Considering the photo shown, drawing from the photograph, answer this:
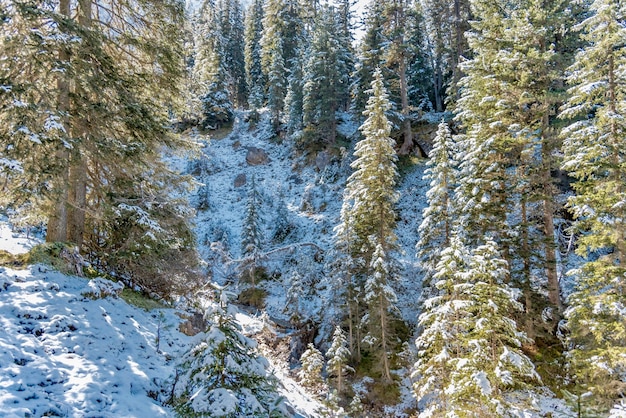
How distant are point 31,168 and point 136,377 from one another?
4845mm

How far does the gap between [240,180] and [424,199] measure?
21.2 m

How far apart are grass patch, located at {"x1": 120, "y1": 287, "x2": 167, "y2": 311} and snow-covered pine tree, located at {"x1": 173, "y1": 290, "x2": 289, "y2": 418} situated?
512 cm

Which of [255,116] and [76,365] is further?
[255,116]

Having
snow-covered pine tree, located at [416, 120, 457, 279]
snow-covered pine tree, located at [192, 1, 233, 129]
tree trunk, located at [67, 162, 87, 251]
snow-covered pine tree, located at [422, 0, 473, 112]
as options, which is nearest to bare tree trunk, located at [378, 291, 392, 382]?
snow-covered pine tree, located at [416, 120, 457, 279]

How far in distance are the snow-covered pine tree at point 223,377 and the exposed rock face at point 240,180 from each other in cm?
3739

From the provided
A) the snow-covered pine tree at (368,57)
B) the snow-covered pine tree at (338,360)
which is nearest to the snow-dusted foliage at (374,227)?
the snow-covered pine tree at (338,360)

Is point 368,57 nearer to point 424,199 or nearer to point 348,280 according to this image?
point 424,199

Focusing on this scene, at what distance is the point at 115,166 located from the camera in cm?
988

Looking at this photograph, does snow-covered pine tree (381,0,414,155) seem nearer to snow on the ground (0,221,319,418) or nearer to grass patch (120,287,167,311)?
grass patch (120,287,167,311)

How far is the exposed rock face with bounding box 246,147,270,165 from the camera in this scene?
144ft

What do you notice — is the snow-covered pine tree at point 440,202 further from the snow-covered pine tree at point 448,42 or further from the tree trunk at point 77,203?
the tree trunk at point 77,203

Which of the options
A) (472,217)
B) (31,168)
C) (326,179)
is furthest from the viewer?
(326,179)

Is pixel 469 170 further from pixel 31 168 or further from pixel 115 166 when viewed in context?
pixel 31 168

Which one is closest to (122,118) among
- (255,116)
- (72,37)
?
(72,37)
